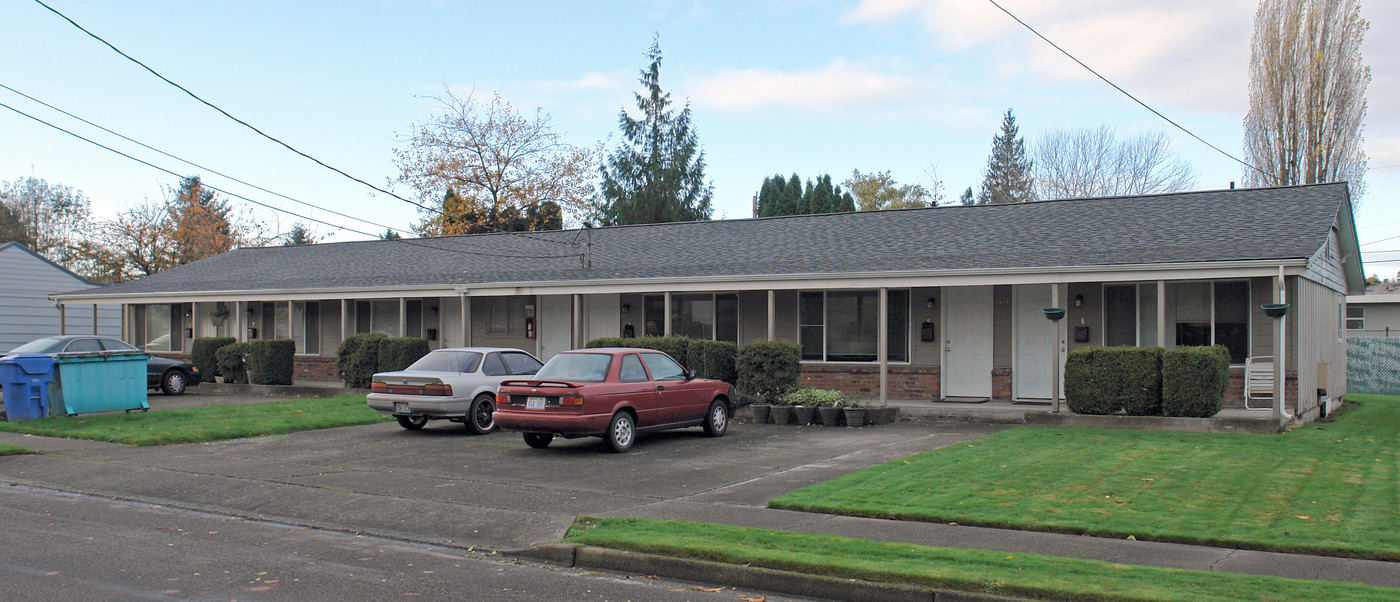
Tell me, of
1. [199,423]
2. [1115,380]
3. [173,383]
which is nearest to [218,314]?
[173,383]

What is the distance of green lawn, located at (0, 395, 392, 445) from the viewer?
1462 centimetres

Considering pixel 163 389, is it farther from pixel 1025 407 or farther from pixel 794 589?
pixel 794 589

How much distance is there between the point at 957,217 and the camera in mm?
22000

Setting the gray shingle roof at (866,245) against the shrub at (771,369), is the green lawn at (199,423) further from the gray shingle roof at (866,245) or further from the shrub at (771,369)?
the shrub at (771,369)

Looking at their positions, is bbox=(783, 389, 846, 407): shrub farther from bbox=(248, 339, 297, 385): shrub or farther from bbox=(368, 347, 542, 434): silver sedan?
bbox=(248, 339, 297, 385): shrub

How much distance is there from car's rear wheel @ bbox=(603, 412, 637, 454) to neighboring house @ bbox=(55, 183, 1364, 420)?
625 centimetres

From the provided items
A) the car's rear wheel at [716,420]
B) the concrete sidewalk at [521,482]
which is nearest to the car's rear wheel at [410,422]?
the concrete sidewalk at [521,482]

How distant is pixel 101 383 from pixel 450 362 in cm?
688

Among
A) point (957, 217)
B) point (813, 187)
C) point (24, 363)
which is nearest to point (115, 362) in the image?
point (24, 363)

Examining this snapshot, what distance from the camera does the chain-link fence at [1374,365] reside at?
94.1 feet

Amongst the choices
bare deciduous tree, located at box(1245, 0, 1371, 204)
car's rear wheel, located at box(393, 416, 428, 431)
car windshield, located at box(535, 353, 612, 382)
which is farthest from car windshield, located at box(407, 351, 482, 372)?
bare deciduous tree, located at box(1245, 0, 1371, 204)

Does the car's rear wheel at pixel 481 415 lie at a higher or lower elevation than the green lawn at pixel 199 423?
higher

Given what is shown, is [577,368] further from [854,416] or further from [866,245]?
[866,245]

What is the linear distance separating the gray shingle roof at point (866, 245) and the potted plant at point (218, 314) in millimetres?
936
